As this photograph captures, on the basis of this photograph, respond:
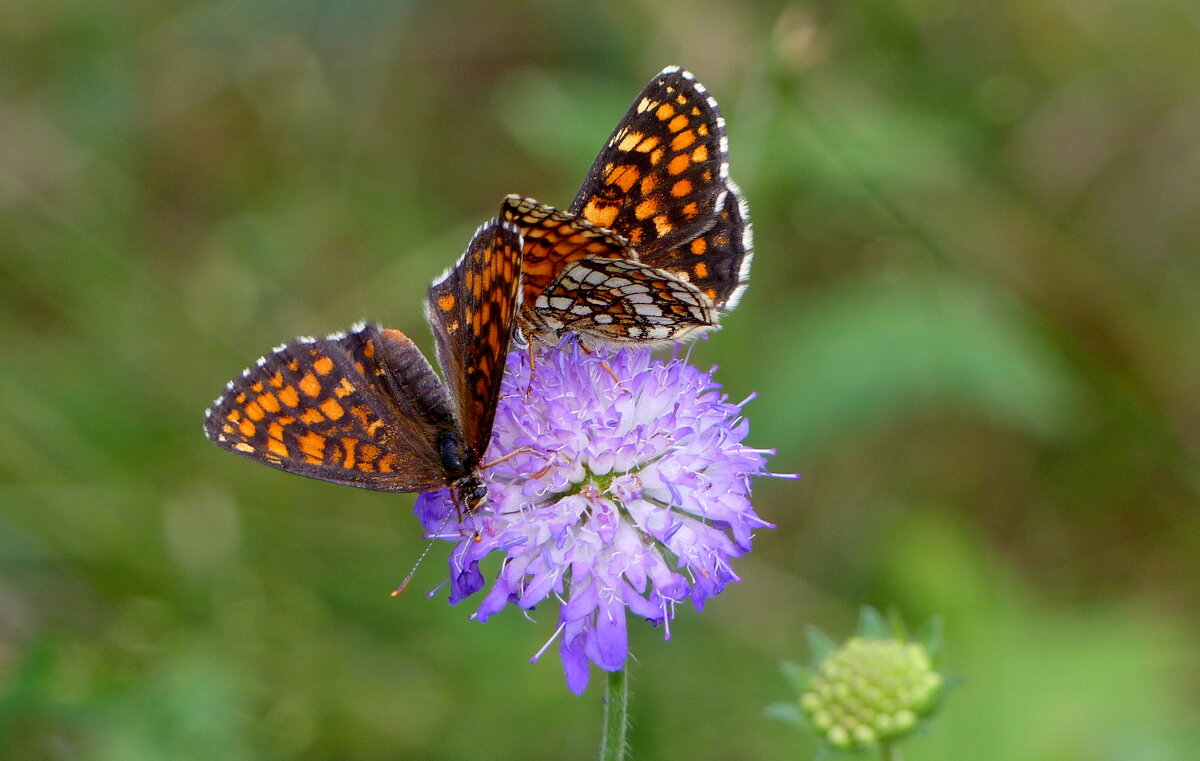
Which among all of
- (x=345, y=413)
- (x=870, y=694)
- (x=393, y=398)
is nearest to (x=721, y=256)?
(x=393, y=398)

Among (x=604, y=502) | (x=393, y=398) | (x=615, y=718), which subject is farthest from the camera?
(x=393, y=398)

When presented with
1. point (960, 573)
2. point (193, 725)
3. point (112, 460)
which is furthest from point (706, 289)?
point (112, 460)

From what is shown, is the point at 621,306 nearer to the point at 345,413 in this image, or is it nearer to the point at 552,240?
the point at 552,240

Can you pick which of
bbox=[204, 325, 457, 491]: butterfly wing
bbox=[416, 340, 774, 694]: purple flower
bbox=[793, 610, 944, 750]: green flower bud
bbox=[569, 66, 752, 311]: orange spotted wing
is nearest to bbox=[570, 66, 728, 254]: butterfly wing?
bbox=[569, 66, 752, 311]: orange spotted wing

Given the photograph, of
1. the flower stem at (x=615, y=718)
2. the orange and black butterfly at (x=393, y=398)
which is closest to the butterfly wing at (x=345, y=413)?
the orange and black butterfly at (x=393, y=398)

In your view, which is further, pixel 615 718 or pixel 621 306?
pixel 621 306

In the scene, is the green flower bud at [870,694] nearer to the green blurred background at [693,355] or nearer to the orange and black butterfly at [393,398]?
the orange and black butterfly at [393,398]
